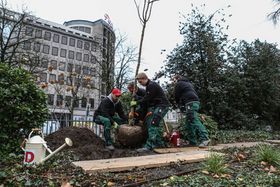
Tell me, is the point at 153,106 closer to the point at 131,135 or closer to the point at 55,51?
the point at 131,135

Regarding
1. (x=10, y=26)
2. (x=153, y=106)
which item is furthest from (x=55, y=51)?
(x=153, y=106)

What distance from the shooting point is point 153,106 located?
576 cm

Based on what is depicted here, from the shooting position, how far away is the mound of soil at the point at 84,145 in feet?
15.8

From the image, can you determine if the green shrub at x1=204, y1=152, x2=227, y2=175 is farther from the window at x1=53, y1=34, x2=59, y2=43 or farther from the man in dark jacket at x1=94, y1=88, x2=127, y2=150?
the window at x1=53, y1=34, x2=59, y2=43

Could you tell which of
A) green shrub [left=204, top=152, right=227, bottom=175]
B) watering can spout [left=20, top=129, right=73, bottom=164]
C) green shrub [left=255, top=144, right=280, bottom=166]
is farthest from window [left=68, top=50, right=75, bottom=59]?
green shrub [left=204, top=152, right=227, bottom=175]

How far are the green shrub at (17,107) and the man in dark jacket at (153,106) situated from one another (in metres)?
2.15

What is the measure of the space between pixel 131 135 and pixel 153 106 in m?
0.82

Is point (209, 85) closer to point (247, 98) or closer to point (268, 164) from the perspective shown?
point (247, 98)

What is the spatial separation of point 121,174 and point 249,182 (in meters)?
1.58

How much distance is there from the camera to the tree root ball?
18.7 feet

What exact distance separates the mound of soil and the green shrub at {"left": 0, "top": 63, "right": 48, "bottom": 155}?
80 centimetres

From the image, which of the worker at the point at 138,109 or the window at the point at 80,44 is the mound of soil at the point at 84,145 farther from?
the window at the point at 80,44

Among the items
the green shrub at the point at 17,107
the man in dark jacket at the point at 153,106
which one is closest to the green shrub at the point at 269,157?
the man in dark jacket at the point at 153,106

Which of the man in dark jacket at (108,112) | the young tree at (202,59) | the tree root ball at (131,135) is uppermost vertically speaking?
the young tree at (202,59)
